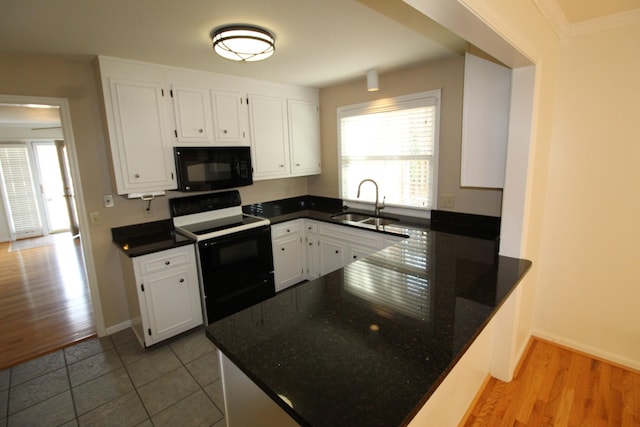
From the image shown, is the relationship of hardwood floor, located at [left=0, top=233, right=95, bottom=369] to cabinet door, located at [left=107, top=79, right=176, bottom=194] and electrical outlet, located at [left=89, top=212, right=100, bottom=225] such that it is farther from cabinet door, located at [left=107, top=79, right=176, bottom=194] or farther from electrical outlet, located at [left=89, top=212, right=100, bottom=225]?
cabinet door, located at [left=107, top=79, right=176, bottom=194]

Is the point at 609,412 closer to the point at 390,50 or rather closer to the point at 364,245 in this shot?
the point at 364,245

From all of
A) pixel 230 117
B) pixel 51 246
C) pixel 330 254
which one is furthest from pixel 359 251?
pixel 51 246

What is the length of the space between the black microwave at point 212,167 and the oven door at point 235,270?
0.54m

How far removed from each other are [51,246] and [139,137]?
16.3 ft

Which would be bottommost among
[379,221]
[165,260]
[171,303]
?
[171,303]

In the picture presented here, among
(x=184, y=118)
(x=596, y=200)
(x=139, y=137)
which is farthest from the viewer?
(x=184, y=118)

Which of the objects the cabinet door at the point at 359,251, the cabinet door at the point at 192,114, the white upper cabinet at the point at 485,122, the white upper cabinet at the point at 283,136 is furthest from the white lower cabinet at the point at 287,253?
the white upper cabinet at the point at 485,122

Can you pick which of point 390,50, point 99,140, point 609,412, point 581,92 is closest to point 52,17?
point 99,140

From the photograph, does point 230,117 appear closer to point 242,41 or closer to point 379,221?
point 242,41

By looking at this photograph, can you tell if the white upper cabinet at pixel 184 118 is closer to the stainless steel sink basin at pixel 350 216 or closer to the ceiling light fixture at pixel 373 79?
the stainless steel sink basin at pixel 350 216

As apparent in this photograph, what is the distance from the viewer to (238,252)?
2869mm

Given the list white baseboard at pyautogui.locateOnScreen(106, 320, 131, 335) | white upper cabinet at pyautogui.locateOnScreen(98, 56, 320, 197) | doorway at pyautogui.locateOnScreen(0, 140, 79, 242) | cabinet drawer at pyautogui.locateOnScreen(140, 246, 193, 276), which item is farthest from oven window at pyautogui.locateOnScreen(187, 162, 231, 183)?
doorway at pyautogui.locateOnScreen(0, 140, 79, 242)

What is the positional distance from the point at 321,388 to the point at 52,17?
2297 mm

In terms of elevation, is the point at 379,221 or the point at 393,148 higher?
the point at 393,148
